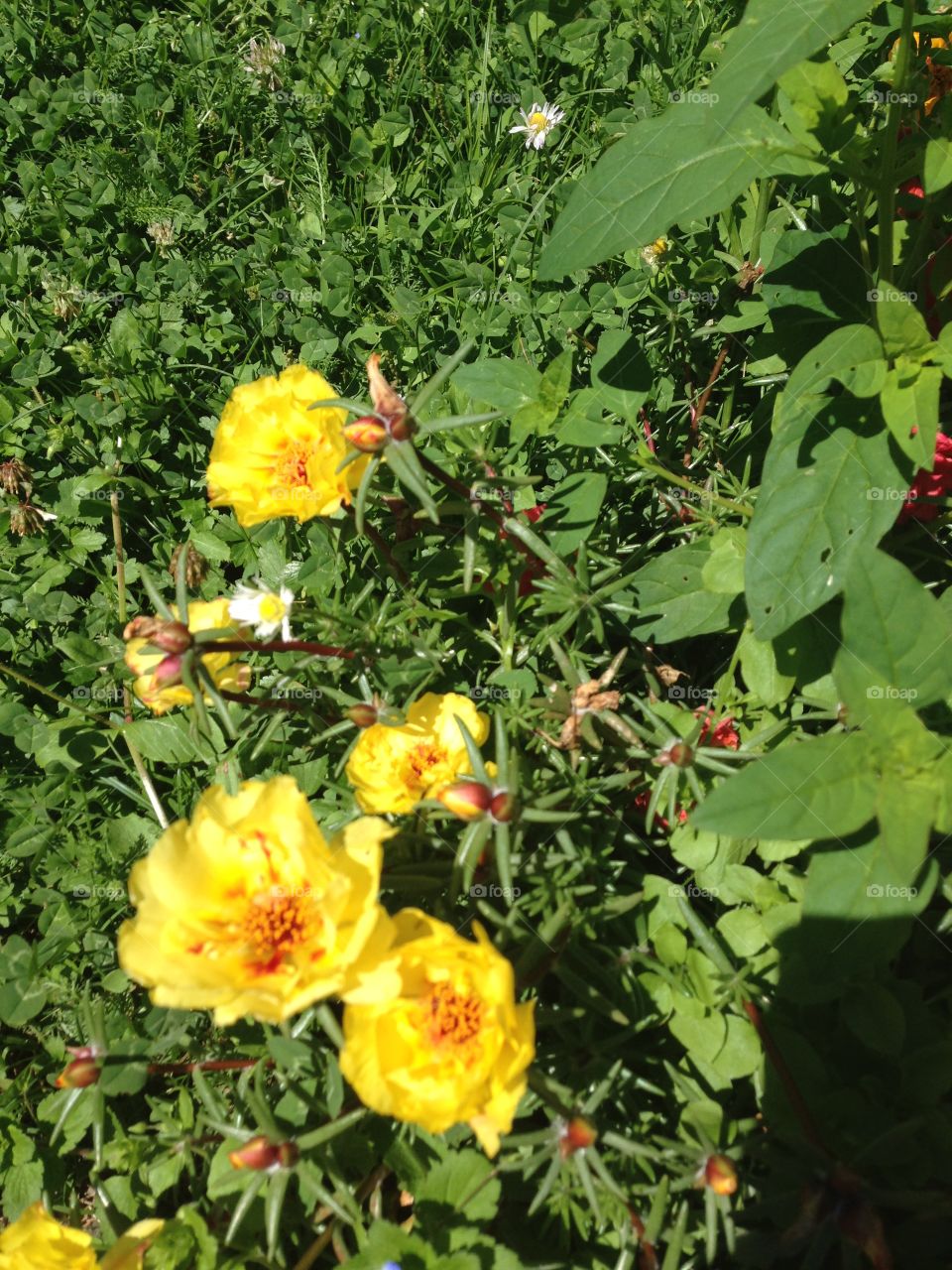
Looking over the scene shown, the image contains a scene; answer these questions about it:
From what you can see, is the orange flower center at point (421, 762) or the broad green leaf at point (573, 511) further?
the broad green leaf at point (573, 511)

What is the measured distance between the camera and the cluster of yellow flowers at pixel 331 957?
4.47 feet

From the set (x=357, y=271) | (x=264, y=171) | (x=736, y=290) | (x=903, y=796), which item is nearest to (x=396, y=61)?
(x=264, y=171)

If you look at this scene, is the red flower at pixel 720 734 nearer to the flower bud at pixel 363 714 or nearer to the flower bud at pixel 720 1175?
the flower bud at pixel 363 714

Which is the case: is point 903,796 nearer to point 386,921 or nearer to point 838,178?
point 386,921

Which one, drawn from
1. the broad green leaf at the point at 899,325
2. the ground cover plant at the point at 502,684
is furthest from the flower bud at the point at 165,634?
the broad green leaf at the point at 899,325

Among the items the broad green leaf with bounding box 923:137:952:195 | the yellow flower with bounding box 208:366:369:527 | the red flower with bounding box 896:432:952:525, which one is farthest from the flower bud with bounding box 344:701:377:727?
the broad green leaf with bounding box 923:137:952:195

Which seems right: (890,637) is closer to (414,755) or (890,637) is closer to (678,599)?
(678,599)

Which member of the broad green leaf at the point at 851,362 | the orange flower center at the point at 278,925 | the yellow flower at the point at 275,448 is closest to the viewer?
the orange flower center at the point at 278,925

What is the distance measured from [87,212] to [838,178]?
→ 2.31 meters

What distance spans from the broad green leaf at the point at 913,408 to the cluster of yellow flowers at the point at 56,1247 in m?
1.92

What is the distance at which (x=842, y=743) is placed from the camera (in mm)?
1629

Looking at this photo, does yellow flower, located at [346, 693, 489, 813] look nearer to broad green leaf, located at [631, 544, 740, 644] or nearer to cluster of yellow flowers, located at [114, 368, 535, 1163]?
cluster of yellow flowers, located at [114, 368, 535, 1163]

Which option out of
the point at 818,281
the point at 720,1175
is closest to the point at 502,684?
the point at 720,1175

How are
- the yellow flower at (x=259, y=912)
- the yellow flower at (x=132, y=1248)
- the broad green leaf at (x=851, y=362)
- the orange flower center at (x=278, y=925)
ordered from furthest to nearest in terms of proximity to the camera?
1. the broad green leaf at (x=851, y=362)
2. the yellow flower at (x=132, y=1248)
3. the orange flower center at (x=278, y=925)
4. the yellow flower at (x=259, y=912)
